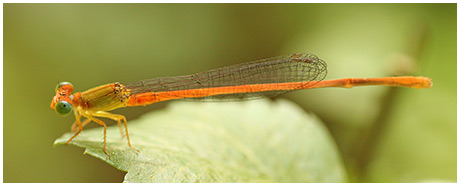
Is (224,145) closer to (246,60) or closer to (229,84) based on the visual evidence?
(229,84)

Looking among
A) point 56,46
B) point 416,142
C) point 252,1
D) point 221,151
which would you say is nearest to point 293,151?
point 221,151

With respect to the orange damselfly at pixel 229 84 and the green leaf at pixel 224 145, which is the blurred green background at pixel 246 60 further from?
the orange damselfly at pixel 229 84

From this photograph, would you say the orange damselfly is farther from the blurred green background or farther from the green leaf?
the blurred green background

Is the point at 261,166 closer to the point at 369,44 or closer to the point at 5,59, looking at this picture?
the point at 369,44

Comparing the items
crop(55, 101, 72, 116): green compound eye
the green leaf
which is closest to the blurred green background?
the green leaf

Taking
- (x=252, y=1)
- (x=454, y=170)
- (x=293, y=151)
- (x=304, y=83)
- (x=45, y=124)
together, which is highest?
(x=252, y=1)

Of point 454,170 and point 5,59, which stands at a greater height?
point 5,59
